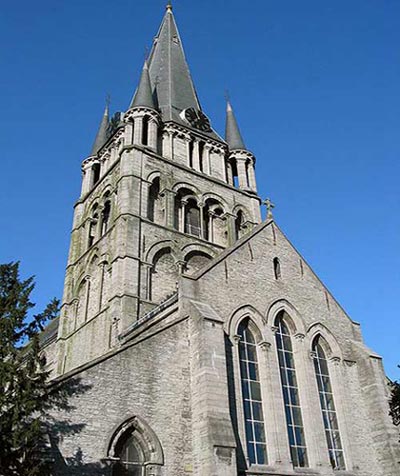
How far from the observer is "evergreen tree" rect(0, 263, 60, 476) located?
8.13m

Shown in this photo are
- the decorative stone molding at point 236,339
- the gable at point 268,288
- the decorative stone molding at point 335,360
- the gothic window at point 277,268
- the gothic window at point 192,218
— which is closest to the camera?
the decorative stone molding at point 236,339

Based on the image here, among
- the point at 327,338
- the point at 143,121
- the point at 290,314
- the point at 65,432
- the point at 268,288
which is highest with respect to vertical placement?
the point at 143,121

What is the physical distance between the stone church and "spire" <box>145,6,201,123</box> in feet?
5.09

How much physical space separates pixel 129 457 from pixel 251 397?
3789 mm

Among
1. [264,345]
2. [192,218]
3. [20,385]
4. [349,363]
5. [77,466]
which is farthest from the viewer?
[192,218]

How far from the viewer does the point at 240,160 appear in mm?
28641

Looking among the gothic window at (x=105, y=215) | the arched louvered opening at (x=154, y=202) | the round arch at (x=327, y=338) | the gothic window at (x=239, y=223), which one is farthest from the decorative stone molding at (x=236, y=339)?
the gothic window at (x=105, y=215)

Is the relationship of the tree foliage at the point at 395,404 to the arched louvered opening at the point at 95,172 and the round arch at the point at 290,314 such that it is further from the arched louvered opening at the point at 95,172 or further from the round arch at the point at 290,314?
the arched louvered opening at the point at 95,172

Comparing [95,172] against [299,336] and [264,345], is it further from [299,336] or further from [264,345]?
[264,345]

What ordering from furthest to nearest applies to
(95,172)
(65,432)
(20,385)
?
(95,172) < (65,432) < (20,385)

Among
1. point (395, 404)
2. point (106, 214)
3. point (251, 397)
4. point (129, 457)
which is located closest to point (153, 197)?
point (106, 214)

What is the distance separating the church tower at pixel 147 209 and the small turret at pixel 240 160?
6 cm

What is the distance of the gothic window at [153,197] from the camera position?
2301 centimetres

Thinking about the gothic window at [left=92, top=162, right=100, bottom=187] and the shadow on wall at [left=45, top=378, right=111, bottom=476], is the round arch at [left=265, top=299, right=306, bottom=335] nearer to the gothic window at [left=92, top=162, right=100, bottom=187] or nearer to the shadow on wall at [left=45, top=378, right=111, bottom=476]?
the shadow on wall at [left=45, top=378, right=111, bottom=476]
